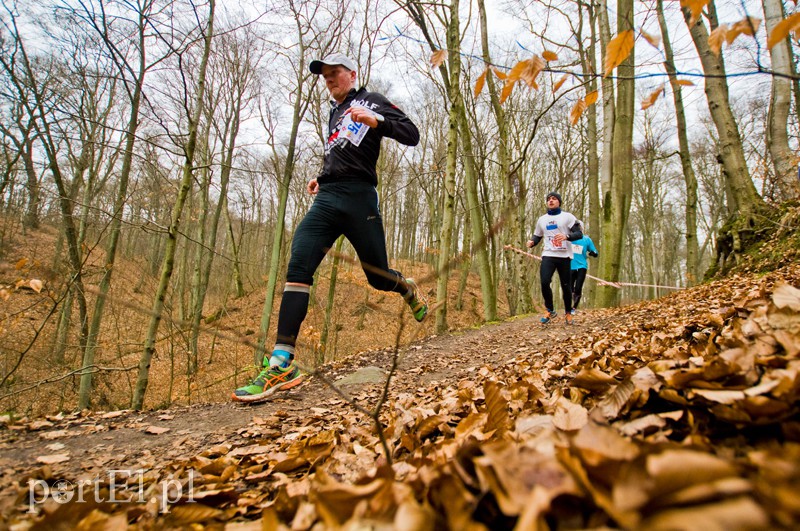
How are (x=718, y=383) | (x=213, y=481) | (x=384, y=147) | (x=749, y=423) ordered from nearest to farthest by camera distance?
1. (x=749, y=423)
2. (x=718, y=383)
3. (x=213, y=481)
4. (x=384, y=147)

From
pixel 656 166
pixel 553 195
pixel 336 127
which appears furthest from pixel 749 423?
pixel 656 166

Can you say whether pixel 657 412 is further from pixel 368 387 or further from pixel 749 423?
pixel 368 387

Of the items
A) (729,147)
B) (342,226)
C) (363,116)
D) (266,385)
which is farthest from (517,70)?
(729,147)

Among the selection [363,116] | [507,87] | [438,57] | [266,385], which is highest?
[363,116]

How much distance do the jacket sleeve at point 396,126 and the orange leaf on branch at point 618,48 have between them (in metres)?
1.76

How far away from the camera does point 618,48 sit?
4.02 feet

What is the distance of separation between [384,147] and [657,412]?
14406mm

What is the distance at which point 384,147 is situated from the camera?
1449cm

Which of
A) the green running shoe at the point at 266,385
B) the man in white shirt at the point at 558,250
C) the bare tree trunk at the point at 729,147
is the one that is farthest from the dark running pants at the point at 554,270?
the green running shoe at the point at 266,385

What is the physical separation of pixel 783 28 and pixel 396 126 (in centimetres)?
222

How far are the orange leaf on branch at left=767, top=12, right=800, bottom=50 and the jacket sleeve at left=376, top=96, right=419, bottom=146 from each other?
2.13m

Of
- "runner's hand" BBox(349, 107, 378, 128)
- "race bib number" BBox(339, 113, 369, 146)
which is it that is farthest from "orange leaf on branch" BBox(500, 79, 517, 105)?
"race bib number" BBox(339, 113, 369, 146)

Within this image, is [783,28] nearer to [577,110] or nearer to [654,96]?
[654,96]

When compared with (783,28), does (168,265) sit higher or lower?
lower
